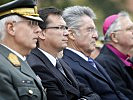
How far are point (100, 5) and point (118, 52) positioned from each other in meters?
4.57

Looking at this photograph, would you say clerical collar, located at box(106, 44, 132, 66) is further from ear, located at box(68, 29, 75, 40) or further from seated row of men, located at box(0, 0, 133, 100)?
ear, located at box(68, 29, 75, 40)

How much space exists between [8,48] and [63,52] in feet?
5.47

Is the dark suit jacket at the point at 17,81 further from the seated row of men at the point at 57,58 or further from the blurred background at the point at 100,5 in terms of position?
the blurred background at the point at 100,5

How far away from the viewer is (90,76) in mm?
7078

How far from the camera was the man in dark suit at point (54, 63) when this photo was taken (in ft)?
20.2

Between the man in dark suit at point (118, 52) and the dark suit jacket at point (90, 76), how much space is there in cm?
58

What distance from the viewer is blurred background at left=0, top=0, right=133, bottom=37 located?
10.8 metres

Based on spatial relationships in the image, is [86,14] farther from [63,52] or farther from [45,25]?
[45,25]

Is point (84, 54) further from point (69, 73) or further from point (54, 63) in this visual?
point (54, 63)

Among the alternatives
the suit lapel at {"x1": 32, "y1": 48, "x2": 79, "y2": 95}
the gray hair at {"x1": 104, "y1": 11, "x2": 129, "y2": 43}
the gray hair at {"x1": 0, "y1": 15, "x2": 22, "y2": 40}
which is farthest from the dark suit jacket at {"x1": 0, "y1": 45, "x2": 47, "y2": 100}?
the gray hair at {"x1": 104, "y1": 11, "x2": 129, "y2": 43}

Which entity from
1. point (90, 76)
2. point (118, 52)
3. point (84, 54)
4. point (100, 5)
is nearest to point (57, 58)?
point (90, 76)

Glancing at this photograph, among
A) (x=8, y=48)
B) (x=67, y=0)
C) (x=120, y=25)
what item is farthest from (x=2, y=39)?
(x=67, y=0)

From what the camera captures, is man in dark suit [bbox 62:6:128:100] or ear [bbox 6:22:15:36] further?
man in dark suit [bbox 62:6:128:100]

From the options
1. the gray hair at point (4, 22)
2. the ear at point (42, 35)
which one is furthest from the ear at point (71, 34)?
the gray hair at point (4, 22)
